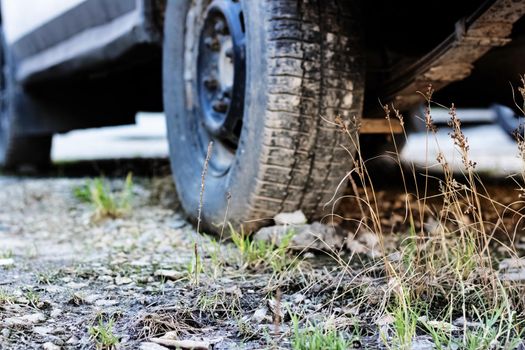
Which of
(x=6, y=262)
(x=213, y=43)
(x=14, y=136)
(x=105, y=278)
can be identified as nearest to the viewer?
(x=105, y=278)

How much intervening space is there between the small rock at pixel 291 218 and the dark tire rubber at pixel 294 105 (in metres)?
0.01

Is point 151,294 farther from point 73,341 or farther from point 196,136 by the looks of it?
point 196,136

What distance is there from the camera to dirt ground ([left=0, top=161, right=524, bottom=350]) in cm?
132

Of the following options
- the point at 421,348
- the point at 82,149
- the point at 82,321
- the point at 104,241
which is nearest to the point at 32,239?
the point at 104,241

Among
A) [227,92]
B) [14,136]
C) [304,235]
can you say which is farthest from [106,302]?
[14,136]

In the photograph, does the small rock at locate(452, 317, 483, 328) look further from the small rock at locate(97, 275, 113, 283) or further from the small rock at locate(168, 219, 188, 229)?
the small rock at locate(168, 219, 188, 229)

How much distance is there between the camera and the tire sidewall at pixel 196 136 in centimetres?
203

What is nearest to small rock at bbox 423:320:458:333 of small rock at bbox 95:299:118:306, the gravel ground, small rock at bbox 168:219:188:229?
the gravel ground

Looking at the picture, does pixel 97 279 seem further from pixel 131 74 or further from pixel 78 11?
pixel 131 74

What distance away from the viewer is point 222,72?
94.7 inches

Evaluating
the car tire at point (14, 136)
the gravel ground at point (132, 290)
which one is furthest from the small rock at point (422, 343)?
the car tire at point (14, 136)

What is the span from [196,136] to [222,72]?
0.89 feet

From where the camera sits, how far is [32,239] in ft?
7.99

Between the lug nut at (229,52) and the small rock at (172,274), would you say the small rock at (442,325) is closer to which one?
the small rock at (172,274)
